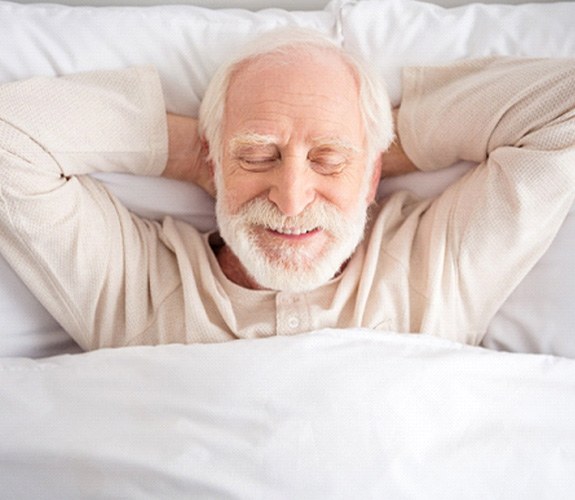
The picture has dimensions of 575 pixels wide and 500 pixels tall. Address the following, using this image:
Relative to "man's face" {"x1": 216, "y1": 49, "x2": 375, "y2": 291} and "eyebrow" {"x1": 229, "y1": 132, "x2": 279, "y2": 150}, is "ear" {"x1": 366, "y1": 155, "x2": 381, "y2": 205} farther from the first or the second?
"eyebrow" {"x1": 229, "y1": 132, "x2": 279, "y2": 150}

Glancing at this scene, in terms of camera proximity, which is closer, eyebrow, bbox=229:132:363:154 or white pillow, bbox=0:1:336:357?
eyebrow, bbox=229:132:363:154

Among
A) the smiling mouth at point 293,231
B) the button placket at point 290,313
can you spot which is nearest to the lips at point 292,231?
the smiling mouth at point 293,231

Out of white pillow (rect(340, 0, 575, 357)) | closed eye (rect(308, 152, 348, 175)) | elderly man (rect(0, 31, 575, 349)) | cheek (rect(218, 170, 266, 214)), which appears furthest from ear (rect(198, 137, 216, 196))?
white pillow (rect(340, 0, 575, 357))

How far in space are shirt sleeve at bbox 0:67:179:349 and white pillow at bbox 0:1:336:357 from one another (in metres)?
0.05

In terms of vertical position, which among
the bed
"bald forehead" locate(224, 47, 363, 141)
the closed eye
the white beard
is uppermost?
"bald forehead" locate(224, 47, 363, 141)

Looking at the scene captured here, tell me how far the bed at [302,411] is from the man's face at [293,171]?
0.50ft

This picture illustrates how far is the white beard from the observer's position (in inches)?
47.4

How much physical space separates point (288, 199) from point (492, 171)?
0.36 metres

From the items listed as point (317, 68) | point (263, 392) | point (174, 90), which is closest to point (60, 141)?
point (174, 90)

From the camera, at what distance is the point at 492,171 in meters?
1.24

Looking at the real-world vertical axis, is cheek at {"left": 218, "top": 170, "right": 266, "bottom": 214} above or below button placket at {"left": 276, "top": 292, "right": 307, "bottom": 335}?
above

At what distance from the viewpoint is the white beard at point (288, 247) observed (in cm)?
120

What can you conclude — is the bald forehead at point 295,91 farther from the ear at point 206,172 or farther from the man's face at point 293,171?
the ear at point 206,172

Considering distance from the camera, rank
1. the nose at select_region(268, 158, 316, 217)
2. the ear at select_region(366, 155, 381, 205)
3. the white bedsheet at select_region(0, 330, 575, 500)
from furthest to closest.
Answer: the ear at select_region(366, 155, 381, 205)
the nose at select_region(268, 158, 316, 217)
the white bedsheet at select_region(0, 330, 575, 500)
